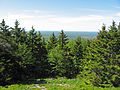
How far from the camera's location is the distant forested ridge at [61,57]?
15930mm

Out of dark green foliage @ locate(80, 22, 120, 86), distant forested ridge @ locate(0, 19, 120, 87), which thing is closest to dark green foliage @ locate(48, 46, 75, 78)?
distant forested ridge @ locate(0, 19, 120, 87)

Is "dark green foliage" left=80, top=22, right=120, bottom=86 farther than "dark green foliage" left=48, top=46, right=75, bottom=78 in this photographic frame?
No

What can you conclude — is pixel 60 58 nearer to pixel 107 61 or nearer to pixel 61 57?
pixel 61 57

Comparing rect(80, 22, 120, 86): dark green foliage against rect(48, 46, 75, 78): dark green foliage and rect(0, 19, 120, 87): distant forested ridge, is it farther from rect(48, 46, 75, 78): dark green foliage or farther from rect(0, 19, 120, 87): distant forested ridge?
rect(48, 46, 75, 78): dark green foliage

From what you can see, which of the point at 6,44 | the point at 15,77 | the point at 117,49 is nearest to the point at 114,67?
the point at 117,49

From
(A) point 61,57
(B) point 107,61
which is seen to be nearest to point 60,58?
(A) point 61,57

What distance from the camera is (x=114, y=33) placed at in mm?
16047

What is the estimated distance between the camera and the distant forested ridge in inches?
627

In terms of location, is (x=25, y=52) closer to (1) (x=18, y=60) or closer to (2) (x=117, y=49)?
(1) (x=18, y=60)

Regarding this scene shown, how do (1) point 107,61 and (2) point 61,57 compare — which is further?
(2) point 61,57

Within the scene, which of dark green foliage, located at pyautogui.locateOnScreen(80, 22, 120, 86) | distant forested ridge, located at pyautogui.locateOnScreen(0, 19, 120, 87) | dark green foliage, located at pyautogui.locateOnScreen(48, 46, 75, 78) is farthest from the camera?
dark green foliage, located at pyautogui.locateOnScreen(48, 46, 75, 78)

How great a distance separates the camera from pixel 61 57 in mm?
28750

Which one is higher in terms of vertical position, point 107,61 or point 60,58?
point 107,61

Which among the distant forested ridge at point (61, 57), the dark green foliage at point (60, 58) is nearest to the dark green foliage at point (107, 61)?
the distant forested ridge at point (61, 57)
